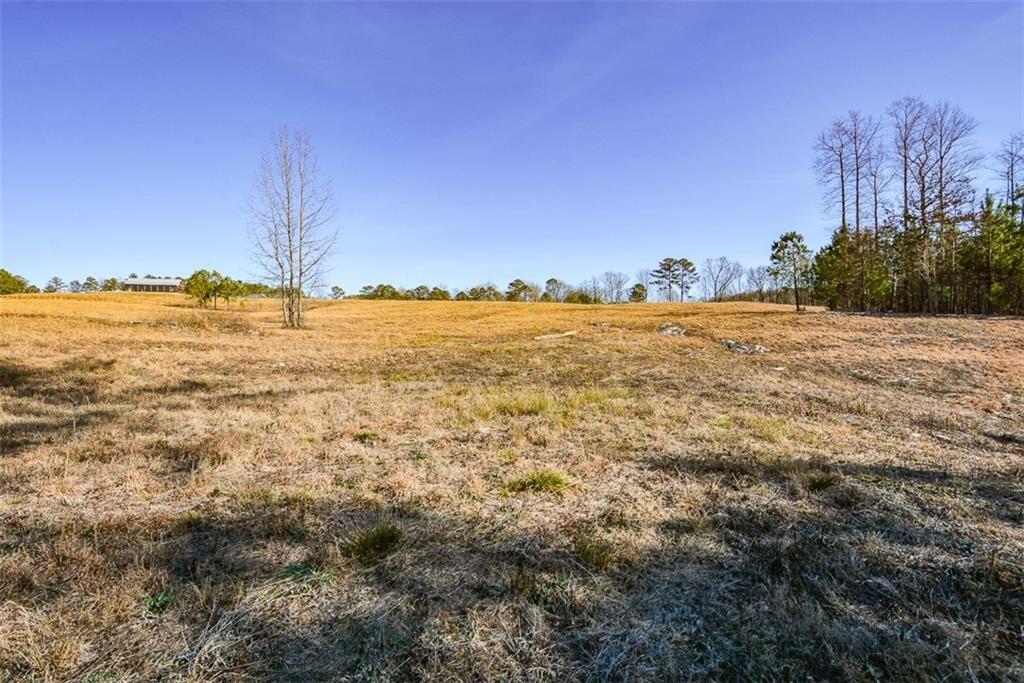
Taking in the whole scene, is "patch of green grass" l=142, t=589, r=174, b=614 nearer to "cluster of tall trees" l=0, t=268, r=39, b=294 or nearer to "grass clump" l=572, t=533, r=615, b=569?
"grass clump" l=572, t=533, r=615, b=569

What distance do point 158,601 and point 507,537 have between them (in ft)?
7.65

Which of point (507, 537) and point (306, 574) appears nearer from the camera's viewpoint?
point (306, 574)

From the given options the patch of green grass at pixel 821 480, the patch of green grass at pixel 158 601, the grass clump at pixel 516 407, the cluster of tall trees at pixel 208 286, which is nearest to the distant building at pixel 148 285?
the cluster of tall trees at pixel 208 286

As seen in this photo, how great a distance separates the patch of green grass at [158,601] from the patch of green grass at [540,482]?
2790mm

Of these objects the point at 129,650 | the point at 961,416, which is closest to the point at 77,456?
the point at 129,650

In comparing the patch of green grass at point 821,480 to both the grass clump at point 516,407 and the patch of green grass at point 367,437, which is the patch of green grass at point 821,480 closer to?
the grass clump at point 516,407

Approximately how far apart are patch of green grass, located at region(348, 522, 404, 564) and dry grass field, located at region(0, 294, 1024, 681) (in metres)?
0.02

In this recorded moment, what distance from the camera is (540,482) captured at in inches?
185

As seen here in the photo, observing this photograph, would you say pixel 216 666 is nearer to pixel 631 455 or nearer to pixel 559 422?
pixel 631 455

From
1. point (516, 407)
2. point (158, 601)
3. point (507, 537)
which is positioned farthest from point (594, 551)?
point (516, 407)

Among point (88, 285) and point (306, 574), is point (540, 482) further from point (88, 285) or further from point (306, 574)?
point (88, 285)

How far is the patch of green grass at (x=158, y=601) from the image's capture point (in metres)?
2.71

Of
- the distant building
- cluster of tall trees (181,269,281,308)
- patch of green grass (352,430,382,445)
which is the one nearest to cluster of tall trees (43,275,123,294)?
the distant building

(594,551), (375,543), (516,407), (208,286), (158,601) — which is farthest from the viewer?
(208,286)
